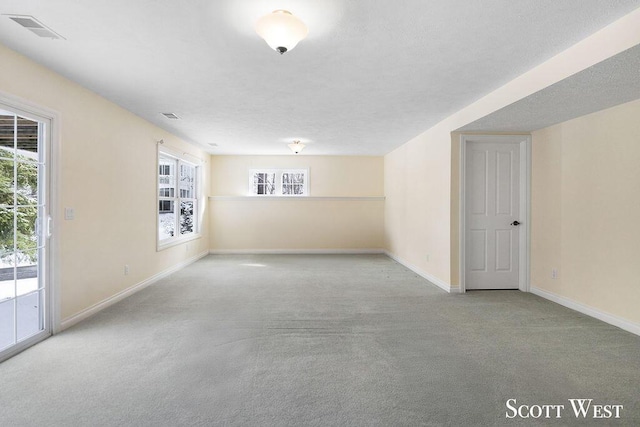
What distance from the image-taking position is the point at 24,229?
266cm

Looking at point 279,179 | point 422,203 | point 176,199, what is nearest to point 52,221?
point 176,199

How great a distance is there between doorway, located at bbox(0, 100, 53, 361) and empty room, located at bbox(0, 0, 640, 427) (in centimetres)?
2

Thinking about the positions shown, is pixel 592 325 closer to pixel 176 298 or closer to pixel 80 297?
pixel 176 298

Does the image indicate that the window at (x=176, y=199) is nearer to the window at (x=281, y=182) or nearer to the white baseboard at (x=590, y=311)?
the window at (x=281, y=182)

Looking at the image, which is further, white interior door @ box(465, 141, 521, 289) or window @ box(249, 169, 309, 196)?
window @ box(249, 169, 309, 196)

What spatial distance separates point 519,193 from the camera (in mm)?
4453

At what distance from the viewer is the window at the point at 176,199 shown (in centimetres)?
A: 542

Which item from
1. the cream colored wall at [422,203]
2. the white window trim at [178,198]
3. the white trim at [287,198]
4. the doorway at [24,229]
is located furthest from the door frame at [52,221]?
the white trim at [287,198]

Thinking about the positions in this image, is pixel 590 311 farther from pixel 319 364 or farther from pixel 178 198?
pixel 178 198

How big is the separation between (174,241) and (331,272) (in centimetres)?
285

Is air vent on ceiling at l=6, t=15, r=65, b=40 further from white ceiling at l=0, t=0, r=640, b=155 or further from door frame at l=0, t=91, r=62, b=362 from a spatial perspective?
door frame at l=0, t=91, r=62, b=362

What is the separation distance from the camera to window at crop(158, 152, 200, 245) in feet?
17.8

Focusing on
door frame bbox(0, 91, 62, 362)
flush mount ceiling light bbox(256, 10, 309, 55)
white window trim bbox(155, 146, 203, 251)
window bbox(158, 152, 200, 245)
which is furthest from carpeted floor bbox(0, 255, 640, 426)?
flush mount ceiling light bbox(256, 10, 309, 55)

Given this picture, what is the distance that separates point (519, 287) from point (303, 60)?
4.15 meters
